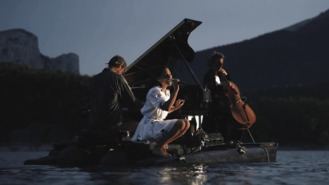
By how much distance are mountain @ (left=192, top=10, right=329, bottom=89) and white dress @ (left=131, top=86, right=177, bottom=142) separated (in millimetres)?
81914

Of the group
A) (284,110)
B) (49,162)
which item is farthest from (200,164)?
(284,110)

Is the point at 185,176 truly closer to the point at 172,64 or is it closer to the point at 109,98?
the point at 109,98

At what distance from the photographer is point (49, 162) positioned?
41.0 feet

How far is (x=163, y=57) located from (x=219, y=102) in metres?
2.47

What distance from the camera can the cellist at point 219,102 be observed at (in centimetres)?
1362

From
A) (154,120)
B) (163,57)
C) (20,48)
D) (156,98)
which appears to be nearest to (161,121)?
(154,120)

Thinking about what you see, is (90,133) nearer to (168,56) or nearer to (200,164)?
(200,164)

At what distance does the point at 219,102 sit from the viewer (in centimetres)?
1380

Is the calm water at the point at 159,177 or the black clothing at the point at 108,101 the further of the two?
the black clothing at the point at 108,101

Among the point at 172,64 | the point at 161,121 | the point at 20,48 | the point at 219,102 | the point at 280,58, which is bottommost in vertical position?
the point at 161,121

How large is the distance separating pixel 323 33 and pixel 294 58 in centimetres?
809

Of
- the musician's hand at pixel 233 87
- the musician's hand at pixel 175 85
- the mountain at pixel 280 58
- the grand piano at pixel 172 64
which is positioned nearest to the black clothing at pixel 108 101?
the musician's hand at pixel 175 85

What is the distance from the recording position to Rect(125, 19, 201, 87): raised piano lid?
14906 mm

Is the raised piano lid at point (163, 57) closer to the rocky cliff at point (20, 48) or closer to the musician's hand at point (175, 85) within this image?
the musician's hand at point (175, 85)
